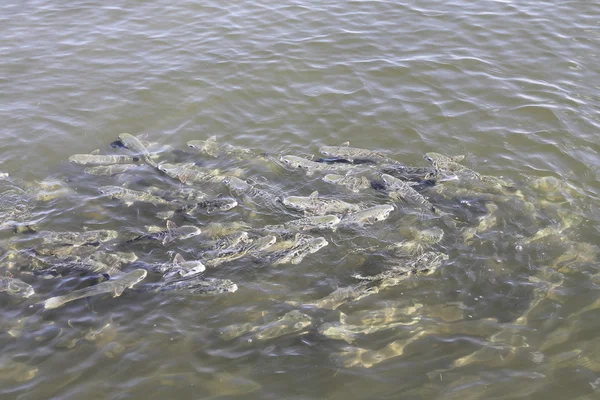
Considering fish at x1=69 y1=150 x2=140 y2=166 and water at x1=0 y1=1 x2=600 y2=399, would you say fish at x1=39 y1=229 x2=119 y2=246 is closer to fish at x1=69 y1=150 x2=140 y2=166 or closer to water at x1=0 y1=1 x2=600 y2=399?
water at x1=0 y1=1 x2=600 y2=399

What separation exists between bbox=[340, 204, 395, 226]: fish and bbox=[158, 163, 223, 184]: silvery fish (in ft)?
8.99

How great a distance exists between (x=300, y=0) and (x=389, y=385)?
1456 centimetres

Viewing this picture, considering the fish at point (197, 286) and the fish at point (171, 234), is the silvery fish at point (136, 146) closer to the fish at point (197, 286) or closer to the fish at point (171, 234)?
the fish at point (171, 234)

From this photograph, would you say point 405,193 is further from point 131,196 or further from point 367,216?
point 131,196

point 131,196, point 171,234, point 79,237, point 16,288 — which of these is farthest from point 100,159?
point 16,288

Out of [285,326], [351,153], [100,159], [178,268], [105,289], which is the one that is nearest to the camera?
[285,326]

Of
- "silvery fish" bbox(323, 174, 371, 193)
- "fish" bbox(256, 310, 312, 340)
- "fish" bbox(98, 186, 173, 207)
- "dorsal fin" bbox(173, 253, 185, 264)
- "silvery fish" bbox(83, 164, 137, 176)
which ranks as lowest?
"fish" bbox(256, 310, 312, 340)

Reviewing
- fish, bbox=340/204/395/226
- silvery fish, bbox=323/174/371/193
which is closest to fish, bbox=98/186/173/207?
silvery fish, bbox=323/174/371/193

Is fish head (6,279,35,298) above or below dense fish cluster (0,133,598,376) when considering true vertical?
below

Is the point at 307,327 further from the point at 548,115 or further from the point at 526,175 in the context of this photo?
the point at 548,115

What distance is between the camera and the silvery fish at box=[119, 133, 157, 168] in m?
10.7

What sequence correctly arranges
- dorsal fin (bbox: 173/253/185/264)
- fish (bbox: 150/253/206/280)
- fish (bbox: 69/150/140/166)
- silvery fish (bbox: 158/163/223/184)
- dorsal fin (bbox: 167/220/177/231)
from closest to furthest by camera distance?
fish (bbox: 150/253/206/280), dorsal fin (bbox: 173/253/185/264), dorsal fin (bbox: 167/220/177/231), silvery fish (bbox: 158/163/223/184), fish (bbox: 69/150/140/166)

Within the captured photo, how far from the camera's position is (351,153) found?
34.5 feet

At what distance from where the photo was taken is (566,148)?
412 inches
